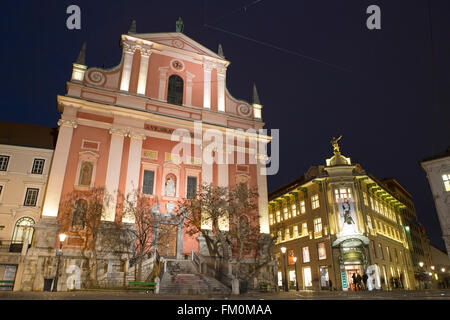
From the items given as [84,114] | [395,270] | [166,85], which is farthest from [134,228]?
[395,270]

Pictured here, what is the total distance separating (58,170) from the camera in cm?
2409

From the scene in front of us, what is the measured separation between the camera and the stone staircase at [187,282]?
17594 mm

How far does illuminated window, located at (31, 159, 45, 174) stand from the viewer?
28.1m

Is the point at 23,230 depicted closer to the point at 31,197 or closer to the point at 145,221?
the point at 31,197

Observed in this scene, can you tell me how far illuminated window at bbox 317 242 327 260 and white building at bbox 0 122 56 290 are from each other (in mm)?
27307

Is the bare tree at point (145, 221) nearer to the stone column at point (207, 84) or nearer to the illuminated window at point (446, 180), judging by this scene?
the stone column at point (207, 84)

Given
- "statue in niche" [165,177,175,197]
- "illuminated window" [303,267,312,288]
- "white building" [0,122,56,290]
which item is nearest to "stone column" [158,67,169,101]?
"statue in niche" [165,177,175,197]

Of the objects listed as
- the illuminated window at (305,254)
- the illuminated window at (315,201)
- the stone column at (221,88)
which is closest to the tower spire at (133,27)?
the stone column at (221,88)

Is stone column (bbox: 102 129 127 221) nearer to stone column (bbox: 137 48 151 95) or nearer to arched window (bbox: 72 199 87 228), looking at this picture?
arched window (bbox: 72 199 87 228)

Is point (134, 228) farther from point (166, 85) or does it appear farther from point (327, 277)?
point (327, 277)

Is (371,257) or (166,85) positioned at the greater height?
(166,85)

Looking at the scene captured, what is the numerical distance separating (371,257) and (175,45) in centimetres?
2964

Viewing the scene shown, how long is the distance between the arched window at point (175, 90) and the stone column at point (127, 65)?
4115 millimetres

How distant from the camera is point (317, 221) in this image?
3450 centimetres
